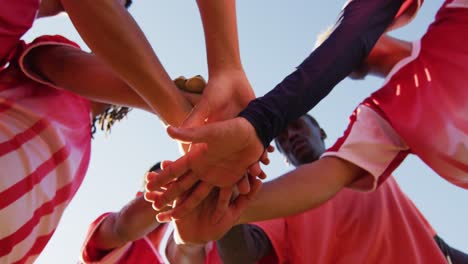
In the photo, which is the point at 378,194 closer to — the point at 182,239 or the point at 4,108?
the point at 182,239

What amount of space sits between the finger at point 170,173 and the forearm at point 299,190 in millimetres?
347

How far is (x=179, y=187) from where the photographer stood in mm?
945

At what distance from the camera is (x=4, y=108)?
0.99m

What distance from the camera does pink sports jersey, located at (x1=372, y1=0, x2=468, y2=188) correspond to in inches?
51.6

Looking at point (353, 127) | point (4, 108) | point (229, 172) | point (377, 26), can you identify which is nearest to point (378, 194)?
point (353, 127)

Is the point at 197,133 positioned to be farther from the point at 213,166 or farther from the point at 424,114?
the point at 424,114

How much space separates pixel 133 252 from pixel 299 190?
619 mm

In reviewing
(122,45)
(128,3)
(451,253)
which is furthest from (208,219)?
(451,253)

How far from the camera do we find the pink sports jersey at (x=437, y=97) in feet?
4.30

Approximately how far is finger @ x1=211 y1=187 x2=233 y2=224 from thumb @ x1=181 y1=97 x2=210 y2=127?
13 centimetres

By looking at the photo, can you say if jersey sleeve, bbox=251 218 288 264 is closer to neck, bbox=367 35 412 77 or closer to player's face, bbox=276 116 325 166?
neck, bbox=367 35 412 77

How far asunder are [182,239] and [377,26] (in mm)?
757

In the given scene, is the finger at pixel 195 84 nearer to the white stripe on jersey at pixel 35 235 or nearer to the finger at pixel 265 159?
the finger at pixel 265 159

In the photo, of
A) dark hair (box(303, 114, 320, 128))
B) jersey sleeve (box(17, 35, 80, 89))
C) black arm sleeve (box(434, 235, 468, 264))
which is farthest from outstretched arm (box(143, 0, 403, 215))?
dark hair (box(303, 114, 320, 128))
